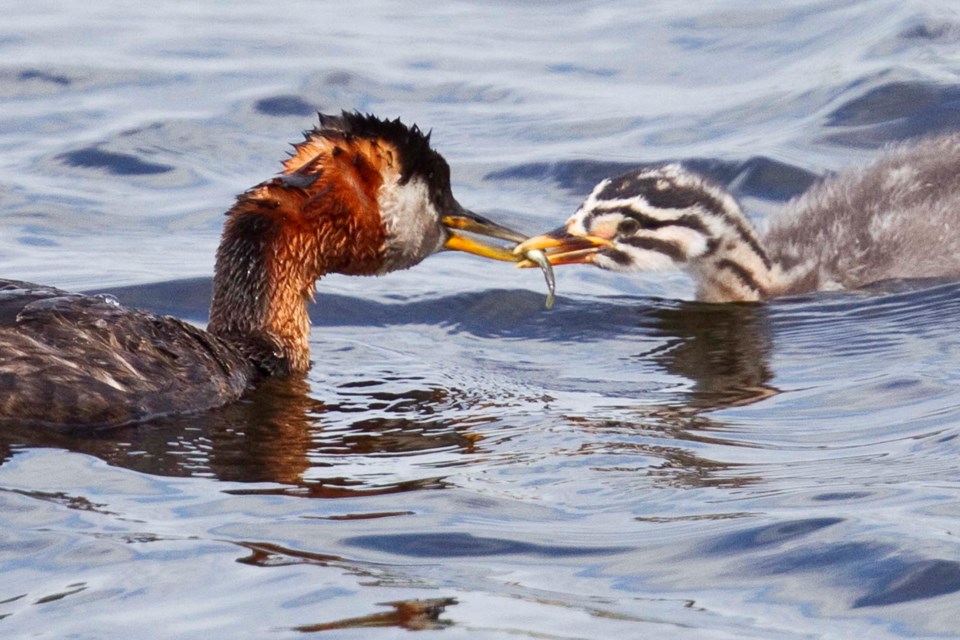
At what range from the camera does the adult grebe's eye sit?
10219mm

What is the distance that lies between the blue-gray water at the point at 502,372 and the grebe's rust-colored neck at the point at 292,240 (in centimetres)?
35

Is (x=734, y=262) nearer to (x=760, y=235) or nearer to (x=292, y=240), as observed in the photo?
(x=760, y=235)

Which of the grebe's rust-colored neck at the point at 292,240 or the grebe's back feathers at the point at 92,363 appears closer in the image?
the grebe's back feathers at the point at 92,363

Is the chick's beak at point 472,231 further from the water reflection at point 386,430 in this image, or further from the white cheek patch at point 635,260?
the white cheek patch at point 635,260

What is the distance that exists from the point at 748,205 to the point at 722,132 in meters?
1.32

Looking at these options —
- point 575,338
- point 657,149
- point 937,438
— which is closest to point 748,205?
point 657,149

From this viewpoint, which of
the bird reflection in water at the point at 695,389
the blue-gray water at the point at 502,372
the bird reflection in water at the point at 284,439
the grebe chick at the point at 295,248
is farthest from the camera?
the grebe chick at the point at 295,248

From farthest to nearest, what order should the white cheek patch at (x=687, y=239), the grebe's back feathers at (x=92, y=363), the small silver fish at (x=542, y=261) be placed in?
the white cheek patch at (x=687, y=239) → the small silver fish at (x=542, y=261) → the grebe's back feathers at (x=92, y=363)

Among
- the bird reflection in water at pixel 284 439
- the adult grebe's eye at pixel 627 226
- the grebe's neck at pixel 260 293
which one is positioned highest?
the adult grebe's eye at pixel 627 226

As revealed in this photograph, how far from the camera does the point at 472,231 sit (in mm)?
8828

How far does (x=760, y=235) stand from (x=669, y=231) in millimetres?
744

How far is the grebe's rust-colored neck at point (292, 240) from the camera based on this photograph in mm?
8398

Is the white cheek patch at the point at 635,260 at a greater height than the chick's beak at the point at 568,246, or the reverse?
the chick's beak at the point at 568,246

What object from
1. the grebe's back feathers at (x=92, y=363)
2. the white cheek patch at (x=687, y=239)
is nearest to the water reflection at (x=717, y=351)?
the white cheek patch at (x=687, y=239)
